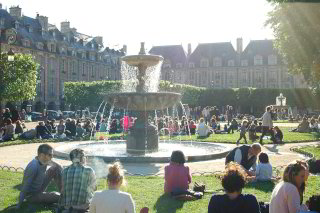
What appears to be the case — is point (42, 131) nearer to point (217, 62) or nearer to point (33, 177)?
point (33, 177)

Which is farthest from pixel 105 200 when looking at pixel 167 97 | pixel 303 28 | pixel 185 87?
pixel 185 87

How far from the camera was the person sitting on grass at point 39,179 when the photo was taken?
803 cm

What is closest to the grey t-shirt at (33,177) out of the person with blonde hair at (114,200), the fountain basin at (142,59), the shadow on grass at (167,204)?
the shadow on grass at (167,204)

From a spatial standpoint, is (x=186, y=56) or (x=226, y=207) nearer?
(x=226, y=207)

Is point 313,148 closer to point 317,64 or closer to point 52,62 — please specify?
point 317,64

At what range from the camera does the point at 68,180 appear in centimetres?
680

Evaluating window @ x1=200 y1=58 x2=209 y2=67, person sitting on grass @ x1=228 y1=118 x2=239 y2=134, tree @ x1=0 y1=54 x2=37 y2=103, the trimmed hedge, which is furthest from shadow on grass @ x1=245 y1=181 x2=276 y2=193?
window @ x1=200 y1=58 x2=209 y2=67

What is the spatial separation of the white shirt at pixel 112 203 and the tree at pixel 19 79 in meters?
39.1

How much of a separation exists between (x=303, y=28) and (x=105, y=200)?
1714cm

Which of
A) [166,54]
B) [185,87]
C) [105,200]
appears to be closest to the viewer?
[105,200]

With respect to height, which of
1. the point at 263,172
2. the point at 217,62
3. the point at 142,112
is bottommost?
the point at 263,172

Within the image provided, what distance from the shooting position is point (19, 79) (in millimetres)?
44531

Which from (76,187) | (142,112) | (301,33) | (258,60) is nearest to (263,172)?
(76,187)

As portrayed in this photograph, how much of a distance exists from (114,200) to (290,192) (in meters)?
2.24
